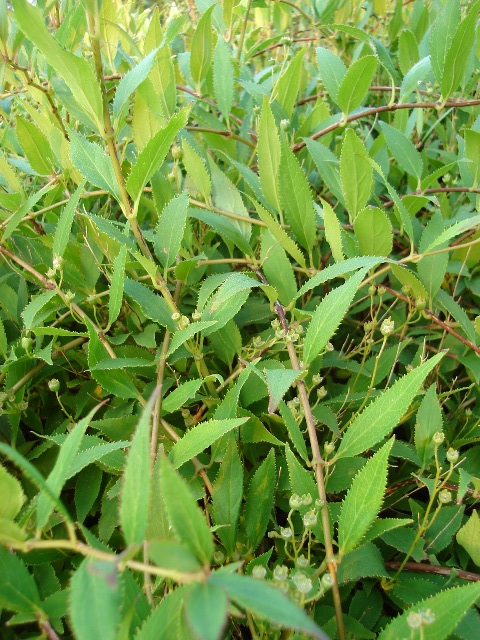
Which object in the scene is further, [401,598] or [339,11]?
[339,11]

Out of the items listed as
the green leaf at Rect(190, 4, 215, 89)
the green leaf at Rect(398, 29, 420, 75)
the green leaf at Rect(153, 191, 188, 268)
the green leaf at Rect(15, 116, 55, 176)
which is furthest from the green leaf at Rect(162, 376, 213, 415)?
the green leaf at Rect(398, 29, 420, 75)

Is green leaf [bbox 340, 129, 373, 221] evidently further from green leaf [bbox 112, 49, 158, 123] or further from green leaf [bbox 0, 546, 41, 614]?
green leaf [bbox 0, 546, 41, 614]

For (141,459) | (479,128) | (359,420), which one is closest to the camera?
(141,459)

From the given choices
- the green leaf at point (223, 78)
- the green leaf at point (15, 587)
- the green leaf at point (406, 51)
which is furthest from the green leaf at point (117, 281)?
the green leaf at point (406, 51)

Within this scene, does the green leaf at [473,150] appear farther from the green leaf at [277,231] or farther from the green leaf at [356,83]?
the green leaf at [277,231]

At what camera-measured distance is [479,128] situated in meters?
0.71

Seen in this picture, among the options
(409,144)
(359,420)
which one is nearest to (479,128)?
(409,144)

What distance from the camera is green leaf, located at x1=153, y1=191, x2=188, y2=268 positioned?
511mm

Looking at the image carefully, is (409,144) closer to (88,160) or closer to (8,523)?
(88,160)

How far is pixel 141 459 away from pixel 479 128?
2.10 feet

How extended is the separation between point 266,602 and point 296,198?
0.43m

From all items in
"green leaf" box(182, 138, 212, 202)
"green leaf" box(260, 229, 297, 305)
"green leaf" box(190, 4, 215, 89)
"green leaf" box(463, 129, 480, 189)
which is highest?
"green leaf" box(190, 4, 215, 89)

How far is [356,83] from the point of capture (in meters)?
0.66

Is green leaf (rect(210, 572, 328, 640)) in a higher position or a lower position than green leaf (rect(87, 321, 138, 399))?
higher
